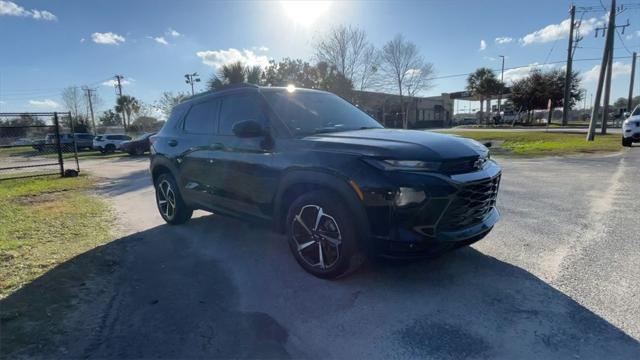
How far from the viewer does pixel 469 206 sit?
10.3 feet

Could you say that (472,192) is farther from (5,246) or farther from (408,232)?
(5,246)

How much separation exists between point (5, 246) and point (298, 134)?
4129 millimetres

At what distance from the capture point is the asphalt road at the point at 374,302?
8.29 ft

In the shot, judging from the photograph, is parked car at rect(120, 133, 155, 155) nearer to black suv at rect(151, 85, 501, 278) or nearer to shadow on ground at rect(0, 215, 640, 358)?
Result: black suv at rect(151, 85, 501, 278)

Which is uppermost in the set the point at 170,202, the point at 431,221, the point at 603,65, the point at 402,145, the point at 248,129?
the point at 603,65

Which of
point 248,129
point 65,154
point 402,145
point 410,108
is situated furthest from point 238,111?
point 410,108

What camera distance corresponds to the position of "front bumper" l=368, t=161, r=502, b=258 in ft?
9.51

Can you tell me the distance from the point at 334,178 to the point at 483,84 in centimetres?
5493

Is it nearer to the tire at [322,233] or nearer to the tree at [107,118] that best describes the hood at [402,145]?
the tire at [322,233]

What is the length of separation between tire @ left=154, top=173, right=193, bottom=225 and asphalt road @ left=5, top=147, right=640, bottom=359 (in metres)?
0.59

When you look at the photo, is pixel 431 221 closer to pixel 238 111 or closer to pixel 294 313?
pixel 294 313

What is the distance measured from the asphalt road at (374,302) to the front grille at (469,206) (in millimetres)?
593

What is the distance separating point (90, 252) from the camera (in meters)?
4.61

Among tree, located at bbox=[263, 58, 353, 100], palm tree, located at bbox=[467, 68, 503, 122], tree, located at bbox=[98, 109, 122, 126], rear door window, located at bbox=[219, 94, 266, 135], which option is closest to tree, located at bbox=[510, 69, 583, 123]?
palm tree, located at bbox=[467, 68, 503, 122]
